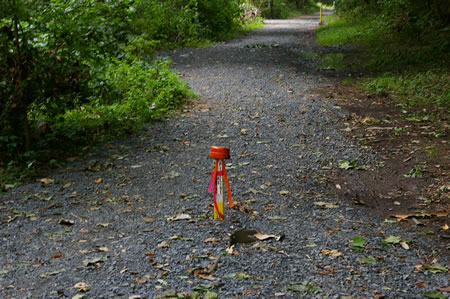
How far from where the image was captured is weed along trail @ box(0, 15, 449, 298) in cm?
327

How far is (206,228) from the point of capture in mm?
4090

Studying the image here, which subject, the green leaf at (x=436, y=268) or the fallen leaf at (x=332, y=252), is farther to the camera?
the fallen leaf at (x=332, y=252)

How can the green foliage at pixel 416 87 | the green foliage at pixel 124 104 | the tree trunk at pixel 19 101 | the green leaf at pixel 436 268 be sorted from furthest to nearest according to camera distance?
1. the green foliage at pixel 416 87
2. the green foliage at pixel 124 104
3. the tree trunk at pixel 19 101
4. the green leaf at pixel 436 268

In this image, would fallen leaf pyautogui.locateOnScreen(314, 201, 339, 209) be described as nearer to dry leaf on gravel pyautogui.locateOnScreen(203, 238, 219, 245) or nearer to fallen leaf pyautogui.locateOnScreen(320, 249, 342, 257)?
fallen leaf pyautogui.locateOnScreen(320, 249, 342, 257)

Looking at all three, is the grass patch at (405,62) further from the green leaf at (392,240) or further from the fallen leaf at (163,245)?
the fallen leaf at (163,245)

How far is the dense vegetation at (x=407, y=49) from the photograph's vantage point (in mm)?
8921

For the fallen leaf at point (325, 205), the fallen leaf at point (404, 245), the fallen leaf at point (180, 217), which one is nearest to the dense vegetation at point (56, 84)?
the fallen leaf at point (180, 217)

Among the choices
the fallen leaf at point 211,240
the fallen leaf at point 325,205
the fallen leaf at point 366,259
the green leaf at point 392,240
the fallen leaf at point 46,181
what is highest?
the fallen leaf at point 46,181

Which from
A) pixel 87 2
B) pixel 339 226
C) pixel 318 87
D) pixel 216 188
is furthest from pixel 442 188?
pixel 318 87

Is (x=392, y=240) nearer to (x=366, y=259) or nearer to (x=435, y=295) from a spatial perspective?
(x=366, y=259)

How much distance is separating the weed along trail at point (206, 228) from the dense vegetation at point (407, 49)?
8.28ft

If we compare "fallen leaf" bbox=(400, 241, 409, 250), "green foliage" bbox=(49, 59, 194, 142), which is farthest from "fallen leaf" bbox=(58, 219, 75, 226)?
"fallen leaf" bbox=(400, 241, 409, 250)

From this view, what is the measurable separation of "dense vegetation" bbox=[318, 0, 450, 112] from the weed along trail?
252 centimetres

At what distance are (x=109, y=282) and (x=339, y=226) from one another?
6.38ft
